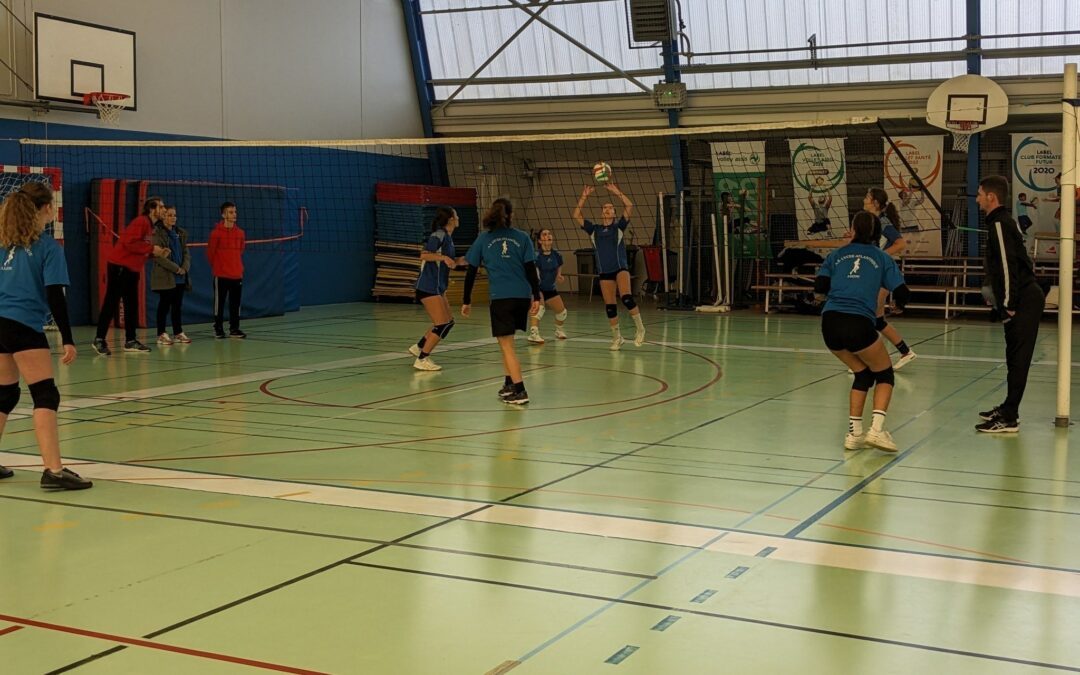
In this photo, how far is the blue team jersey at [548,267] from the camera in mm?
15406

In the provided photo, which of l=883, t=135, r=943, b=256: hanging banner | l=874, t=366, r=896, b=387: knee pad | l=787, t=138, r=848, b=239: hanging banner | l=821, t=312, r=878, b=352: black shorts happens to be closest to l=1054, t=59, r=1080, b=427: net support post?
l=874, t=366, r=896, b=387: knee pad

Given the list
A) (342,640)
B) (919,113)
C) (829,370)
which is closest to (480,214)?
(919,113)

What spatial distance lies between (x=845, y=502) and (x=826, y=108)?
53.0ft

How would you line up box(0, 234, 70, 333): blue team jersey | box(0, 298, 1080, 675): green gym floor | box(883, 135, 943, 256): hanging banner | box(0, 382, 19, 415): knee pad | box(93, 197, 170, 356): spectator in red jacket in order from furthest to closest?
box(883, 135, 943, 256): hanging banner, box(93, 197, 170, 356): spectator in red jacket, box(0, 382, 19, 415): knee pad, box(0, 234, 70, 333): blue team jersey, box(0, 298, 1080, 675): green gym floor

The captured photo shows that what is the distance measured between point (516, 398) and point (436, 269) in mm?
2573

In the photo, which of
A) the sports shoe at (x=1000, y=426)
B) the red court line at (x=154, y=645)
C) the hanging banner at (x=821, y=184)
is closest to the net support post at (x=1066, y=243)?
the sports shoe at (x=1000, y=426)

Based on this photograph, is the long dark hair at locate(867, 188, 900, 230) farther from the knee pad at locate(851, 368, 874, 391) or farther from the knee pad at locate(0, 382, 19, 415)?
the knee pad at locate(0, 382, 19, 415)

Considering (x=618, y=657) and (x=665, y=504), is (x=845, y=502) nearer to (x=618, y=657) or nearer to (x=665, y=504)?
(x=665, y=504)

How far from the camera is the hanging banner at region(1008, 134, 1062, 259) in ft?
65.2

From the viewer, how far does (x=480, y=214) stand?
25.2 metres

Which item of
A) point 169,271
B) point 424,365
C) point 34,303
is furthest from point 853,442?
point 169,271

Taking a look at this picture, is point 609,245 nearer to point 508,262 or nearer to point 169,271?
point 508,262

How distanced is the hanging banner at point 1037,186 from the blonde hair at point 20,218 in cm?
1734

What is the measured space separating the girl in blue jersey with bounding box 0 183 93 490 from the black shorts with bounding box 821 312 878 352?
15.7 ft
